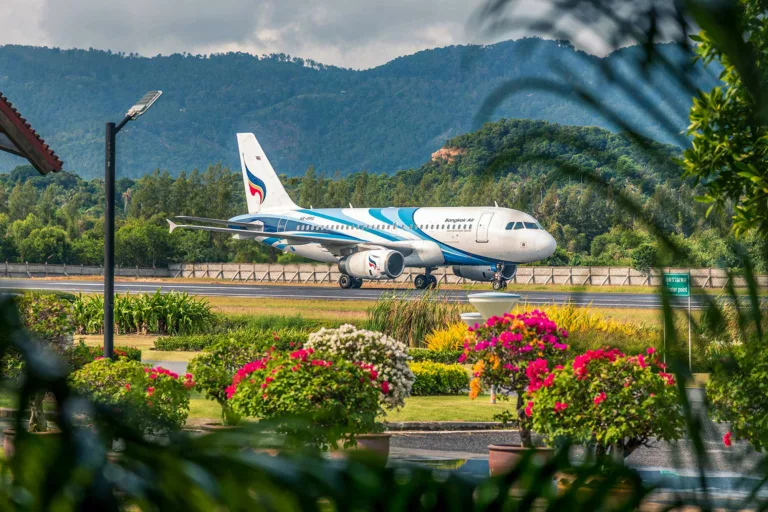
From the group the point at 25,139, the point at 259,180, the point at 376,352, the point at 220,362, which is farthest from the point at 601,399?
the point at 259,180

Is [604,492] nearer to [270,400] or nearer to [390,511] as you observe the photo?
[390,511]

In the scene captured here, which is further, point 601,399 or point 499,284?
point 499,284

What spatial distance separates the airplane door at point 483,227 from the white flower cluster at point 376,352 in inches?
1021

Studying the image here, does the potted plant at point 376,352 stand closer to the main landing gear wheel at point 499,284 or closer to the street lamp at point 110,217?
the street lamp at point 110,217

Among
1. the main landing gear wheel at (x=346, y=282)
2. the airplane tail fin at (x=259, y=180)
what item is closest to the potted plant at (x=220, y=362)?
the main landing gear wheel at (x=346, y=282)

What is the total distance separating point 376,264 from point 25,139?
2293cm

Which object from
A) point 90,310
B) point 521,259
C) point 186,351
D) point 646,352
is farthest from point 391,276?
point 646,352

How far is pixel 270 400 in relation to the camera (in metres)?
7.37

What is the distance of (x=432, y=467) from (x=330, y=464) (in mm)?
115

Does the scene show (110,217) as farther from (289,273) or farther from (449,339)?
(289,273)

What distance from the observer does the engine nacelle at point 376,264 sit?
118 ft

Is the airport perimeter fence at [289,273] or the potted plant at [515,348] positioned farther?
the airport perimeter fence at [289,273]

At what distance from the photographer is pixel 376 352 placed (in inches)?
376

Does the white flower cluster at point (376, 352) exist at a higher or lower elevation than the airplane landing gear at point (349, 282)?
lower
